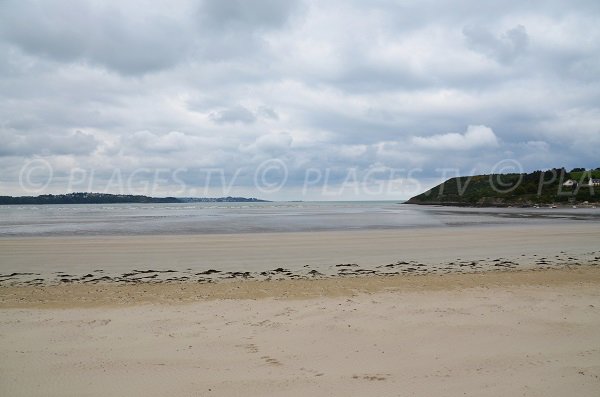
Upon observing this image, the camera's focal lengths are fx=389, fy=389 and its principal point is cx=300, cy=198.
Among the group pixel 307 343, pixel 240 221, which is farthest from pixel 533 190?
pixel 307 343

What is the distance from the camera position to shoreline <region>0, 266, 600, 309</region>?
352 inches

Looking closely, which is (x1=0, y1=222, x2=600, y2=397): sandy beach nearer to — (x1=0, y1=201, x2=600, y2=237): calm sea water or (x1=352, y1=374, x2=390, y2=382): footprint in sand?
(x1=352, y1=374, x2=390, y2=382): footprint in sand

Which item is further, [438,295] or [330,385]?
[438,295]

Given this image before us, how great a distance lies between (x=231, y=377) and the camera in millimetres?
4824

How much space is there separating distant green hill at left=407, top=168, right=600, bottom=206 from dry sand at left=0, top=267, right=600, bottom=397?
103 meters

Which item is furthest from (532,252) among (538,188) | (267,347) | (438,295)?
(538,188)

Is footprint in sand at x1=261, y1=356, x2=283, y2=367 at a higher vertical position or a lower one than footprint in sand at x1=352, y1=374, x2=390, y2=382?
lower

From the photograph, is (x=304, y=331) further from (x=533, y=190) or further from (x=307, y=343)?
(x=533, y=190)

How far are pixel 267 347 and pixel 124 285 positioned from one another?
7111 mm

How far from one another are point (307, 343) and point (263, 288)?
177 inches

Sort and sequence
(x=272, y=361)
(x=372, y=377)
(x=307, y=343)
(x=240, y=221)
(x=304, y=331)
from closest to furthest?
(x=372, y=377) → (x=272, y=361) → (x=307, y=343) → (x=304, y=331) → (x=240, y=221)

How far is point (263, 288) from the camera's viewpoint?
404 inches

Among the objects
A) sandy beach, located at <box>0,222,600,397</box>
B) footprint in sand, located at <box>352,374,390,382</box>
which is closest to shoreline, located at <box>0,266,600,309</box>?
sandy beach, located at <box>0,222,600,397</box>

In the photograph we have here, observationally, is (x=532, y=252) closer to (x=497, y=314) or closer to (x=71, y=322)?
(x=497, y=314)
